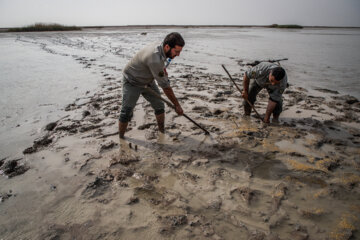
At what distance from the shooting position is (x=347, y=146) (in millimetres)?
3619

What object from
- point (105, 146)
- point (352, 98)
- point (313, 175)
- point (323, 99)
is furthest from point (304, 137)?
point (105, 146)

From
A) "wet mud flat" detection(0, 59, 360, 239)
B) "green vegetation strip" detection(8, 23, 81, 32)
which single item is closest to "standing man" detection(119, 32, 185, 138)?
"wet mud flat" detection(0, 59, 360, 239)

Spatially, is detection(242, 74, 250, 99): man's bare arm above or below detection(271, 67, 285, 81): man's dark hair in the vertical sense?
below

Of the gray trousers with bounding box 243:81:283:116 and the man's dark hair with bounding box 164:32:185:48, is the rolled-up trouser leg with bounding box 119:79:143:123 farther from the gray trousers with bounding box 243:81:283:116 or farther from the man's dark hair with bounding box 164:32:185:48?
the gray trousers with bounding box 243:81:283:116

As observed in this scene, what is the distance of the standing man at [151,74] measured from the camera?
288 cm

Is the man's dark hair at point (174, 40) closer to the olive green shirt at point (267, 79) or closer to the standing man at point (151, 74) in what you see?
the standing man at point (151, 74)

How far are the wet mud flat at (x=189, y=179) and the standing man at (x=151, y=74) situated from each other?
629 millimetres

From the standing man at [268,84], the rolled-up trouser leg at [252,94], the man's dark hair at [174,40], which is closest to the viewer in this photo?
the man's dark hair at [174,40]

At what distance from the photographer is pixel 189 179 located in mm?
2883

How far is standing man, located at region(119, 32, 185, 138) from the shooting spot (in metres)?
2.88

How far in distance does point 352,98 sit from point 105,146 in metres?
6.34

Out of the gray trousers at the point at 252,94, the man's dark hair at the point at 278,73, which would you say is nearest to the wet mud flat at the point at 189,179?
the gray trousers at the point at 252,94

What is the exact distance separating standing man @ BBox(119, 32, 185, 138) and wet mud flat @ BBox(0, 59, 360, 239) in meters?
0.63

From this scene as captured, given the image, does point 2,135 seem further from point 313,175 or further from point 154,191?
point 313,175
